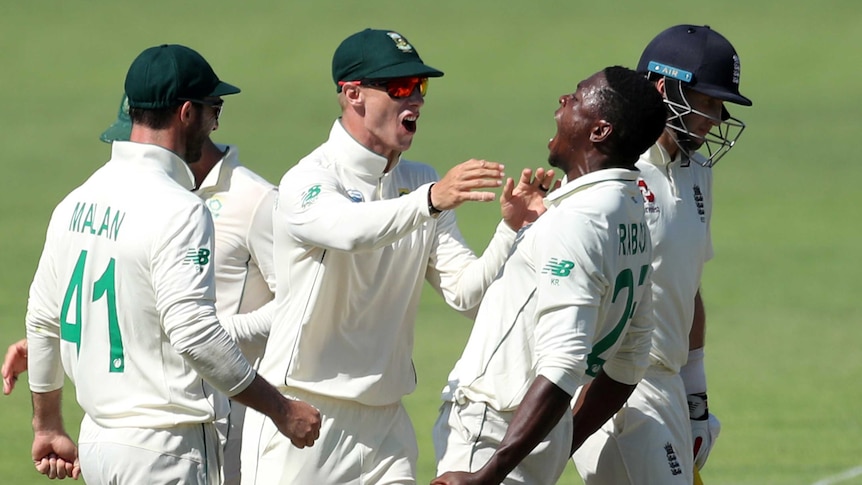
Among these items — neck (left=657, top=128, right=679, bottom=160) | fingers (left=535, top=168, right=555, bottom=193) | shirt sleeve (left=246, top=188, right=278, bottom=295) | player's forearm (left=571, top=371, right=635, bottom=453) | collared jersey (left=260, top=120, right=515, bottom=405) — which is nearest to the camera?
player's forearm (left=571, top=371, right=635, bottom=453)

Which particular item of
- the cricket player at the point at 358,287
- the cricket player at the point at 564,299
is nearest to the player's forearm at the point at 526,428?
the cricket player at the point at 564,299

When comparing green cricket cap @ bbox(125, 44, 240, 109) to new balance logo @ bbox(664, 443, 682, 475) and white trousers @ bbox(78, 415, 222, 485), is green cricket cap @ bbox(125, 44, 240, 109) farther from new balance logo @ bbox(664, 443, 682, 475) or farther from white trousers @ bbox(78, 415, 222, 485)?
new balance logo @ bbox(664, 443, 682, 475)

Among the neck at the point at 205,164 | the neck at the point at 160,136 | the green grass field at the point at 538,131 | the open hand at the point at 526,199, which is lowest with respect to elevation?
the green grass field at the point at 538,131

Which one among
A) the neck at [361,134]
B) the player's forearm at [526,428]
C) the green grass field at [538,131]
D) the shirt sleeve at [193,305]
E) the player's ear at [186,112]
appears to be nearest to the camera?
the player's forearm at [526,428]

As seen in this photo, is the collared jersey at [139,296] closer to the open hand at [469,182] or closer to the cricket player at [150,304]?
the cricket player at [150,304]

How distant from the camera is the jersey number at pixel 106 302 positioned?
4961 mm

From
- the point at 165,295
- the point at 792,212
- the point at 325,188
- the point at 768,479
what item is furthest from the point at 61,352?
the point at 792,212

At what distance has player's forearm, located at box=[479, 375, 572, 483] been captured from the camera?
4.57m

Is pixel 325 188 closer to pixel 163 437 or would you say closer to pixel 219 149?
pixel 163 437

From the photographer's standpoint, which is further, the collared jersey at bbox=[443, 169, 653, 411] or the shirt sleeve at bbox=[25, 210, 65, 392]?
the shirt sleeve at bbox=[25, 210, 65, 392]

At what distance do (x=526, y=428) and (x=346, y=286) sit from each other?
1.12 metres

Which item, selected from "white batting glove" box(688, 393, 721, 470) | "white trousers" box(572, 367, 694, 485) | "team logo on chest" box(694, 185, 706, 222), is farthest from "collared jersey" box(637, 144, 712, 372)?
"white batting glove" box(688, 393, 721, 470)

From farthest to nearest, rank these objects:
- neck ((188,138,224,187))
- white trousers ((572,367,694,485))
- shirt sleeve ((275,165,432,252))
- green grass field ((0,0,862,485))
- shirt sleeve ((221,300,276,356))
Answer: green grass field ((0,0,862,485)) → neck ((188,138,224,187)) → shirt sleeve ((221,300,276,356)) → white trousers ((572,367,694,485)) → shirt sleeve ((275,165,432,252))

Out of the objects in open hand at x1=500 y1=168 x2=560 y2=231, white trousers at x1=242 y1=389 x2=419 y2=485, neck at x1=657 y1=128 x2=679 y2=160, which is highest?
neck at x1=657 y1=128 x2=679 y2=160
